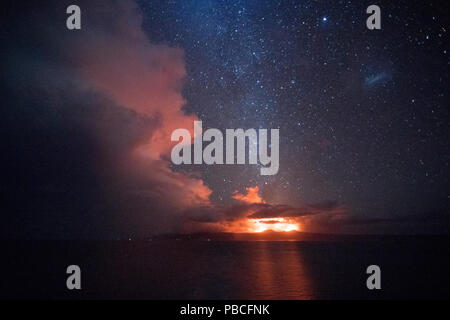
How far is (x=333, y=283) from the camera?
23.2 meters

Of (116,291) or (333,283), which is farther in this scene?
(333,283)

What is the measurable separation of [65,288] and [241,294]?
12123 millimetres
